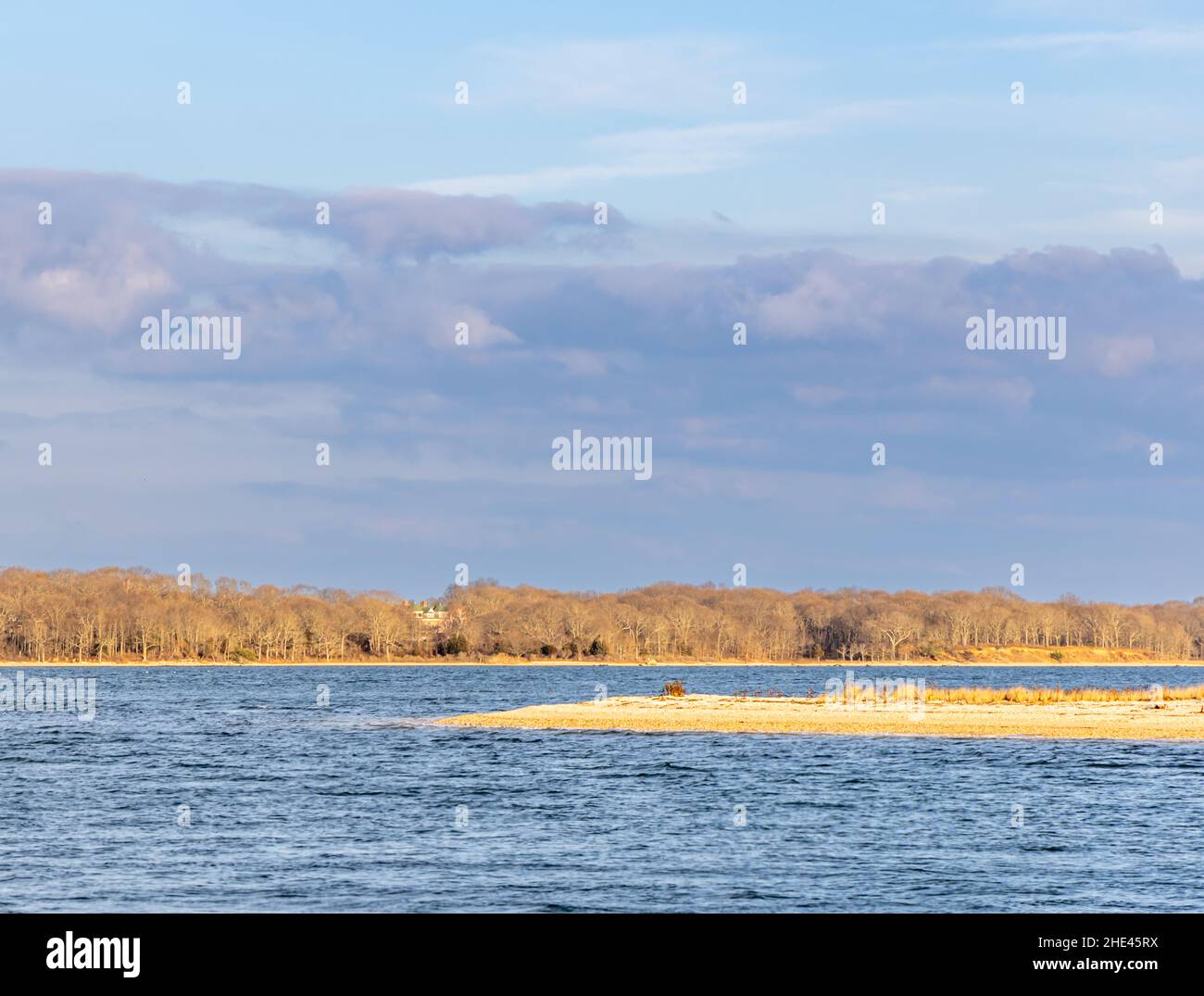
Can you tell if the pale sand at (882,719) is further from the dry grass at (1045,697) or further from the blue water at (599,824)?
the blue water at (599,824)

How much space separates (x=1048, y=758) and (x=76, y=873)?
47575 mm

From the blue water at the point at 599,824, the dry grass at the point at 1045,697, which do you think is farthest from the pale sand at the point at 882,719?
the blue water at the point at 599,824

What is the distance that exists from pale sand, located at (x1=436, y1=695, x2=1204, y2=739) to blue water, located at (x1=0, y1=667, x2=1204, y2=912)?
3419 mm

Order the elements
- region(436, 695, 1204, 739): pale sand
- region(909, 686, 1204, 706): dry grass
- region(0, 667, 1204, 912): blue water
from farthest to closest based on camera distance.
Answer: region(909, 686, 1204, 706): dry grass
region(436, 695, 1204, 739): pale sand
region(0, 667, 1204, 912): blue water

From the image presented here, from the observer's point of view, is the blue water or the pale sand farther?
the pale sand

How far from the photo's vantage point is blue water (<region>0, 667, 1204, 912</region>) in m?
36.2

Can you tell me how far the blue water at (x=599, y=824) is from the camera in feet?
119

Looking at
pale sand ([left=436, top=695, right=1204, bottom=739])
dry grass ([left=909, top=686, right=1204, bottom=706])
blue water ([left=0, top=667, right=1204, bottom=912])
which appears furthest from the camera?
dry grass ([left=909, top=686, right=1204, bottom=706])

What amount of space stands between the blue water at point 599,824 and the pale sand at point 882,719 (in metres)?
3.42

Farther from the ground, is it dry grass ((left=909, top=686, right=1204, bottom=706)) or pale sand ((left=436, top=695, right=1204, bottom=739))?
dry grass ((left=909, top=686, right=1204, bottom=706))

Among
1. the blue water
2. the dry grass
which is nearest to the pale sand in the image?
the dry grass

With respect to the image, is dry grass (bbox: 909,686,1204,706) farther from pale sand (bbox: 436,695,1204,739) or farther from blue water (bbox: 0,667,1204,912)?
blue water (bbox: 0,667,1204,912)

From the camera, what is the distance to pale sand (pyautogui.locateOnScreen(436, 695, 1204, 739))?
8231cm

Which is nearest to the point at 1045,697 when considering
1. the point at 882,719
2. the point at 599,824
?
the point at 882,719
